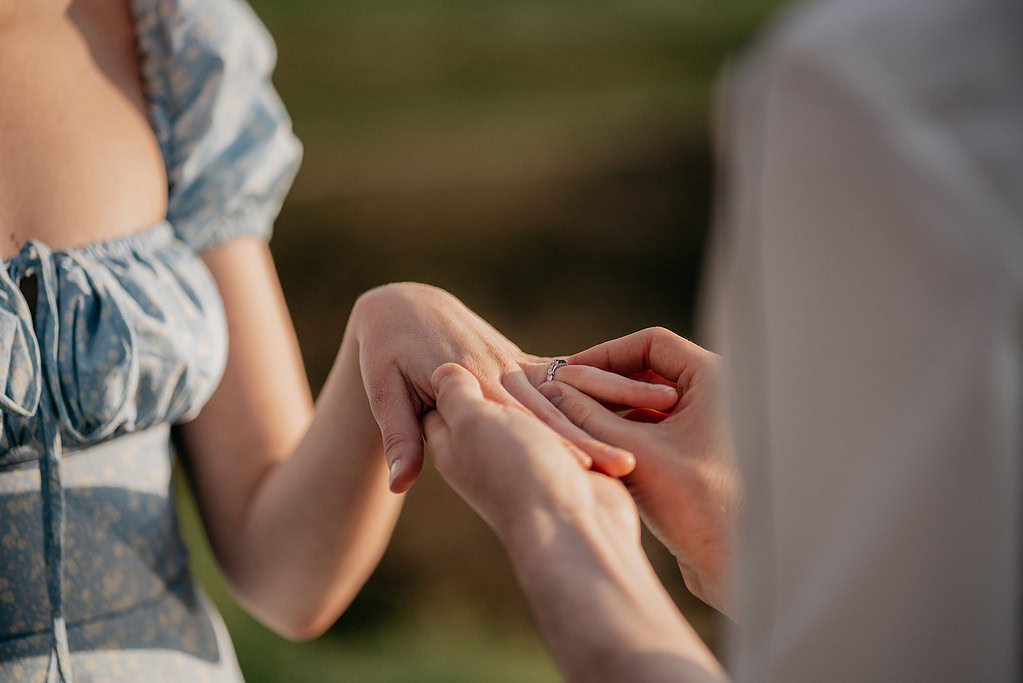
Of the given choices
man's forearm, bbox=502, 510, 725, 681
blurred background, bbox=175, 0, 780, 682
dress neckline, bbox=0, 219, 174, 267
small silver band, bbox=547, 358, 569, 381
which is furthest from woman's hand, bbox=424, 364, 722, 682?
blurred background, bbox=175, 0, 780, 682

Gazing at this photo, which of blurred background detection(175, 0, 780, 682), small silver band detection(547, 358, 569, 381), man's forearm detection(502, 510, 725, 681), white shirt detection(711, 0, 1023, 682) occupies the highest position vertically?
white shirt detection(711, 0, 1023, 682)

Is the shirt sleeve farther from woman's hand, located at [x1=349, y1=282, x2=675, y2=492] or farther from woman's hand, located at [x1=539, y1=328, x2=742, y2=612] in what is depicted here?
woman's hand, located at [x1=539, y1=328, x2=742, y2=612]

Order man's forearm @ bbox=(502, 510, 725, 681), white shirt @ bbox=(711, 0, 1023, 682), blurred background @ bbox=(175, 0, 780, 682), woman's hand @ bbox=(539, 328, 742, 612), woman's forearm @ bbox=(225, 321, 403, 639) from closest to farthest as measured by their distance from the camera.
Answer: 1. white shirt @ bbox=(711, 0, 1023, 682)
2. man's forearm @ bbox=(502, 510, 725, 681)
3. woman's hand @ bbox=(539, 328, 742, 612)
4. woman's forearm @ bbox=(225, 321, 403, 639)
5. blurred background @ bbox=(175, 0, 780, 682)

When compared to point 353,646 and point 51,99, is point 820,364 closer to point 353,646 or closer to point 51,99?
point 51,99

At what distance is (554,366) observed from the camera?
2.29 feet

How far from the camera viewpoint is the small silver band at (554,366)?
2.24 ft

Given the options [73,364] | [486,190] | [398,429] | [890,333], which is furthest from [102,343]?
[486,190]

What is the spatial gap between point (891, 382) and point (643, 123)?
17.0 feet

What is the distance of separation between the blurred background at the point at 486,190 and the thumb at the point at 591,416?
1709 millimetres

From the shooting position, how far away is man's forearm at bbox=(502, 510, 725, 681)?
41 centimetres

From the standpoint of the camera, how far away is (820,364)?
312 mm

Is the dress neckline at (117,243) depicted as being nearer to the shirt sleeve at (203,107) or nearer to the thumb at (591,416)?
the shirt sleeve at (203,107)

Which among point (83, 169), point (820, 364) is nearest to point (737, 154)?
point (820, 364)

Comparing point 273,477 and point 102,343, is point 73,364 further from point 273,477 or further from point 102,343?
point 273,477
